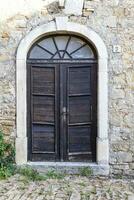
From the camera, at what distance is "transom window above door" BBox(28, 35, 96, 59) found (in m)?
7.28

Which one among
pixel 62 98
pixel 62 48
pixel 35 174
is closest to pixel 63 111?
pixel 62 98

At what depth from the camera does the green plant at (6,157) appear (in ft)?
22.5

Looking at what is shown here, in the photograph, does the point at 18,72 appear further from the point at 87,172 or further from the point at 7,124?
the point at 87,172

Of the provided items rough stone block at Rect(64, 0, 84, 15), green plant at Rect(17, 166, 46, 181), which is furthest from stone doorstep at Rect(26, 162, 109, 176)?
rough stone block at Rect(64, 0, 84, 15)

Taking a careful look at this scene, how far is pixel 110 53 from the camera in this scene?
7.09m

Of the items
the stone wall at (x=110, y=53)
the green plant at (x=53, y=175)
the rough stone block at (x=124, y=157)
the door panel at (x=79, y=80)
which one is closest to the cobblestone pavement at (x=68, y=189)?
the green plant at (x=53, y=175)

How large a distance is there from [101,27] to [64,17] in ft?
2.13

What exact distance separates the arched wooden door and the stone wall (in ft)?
1.04

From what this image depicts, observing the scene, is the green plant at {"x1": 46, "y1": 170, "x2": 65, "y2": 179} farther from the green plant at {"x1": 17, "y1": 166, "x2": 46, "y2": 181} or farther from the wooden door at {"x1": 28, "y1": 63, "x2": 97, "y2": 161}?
the wooden door at {"x1": 28, "y1": 63, "x2": 97, "y2": 161}

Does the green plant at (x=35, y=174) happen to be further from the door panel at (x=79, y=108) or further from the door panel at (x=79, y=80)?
the door panel at (x=79, y=80)

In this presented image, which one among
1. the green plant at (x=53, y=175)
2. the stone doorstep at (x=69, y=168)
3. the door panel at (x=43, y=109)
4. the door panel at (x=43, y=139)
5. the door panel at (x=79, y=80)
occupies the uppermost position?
the door panel at (x=79, y=80)

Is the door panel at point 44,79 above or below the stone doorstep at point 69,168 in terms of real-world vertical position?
above

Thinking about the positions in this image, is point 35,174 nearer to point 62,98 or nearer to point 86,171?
point 86,171

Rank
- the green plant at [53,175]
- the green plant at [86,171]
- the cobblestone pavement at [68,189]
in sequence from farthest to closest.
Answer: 1. the green plant at [86,171]
2. the green plant at [53,175]
3. the cobblestone pavement at [68,189]
